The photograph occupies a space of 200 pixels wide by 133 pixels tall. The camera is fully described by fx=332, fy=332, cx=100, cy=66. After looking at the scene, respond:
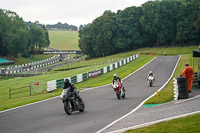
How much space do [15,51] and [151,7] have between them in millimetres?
49356

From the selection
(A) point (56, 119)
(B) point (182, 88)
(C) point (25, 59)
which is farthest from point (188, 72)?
(C) point (25, 59)

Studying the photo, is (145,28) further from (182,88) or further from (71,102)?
(71,102)

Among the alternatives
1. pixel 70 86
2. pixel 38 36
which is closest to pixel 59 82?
pixel 70 86

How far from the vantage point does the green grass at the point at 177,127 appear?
962 centimetres

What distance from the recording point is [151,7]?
109562 millimetres

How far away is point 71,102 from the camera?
51.1 ft

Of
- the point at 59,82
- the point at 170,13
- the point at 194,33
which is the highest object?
the point at 170,13

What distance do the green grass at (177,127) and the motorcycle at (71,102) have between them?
5.51 metres

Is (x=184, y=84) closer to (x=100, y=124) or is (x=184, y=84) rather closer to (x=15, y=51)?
(x=100, y=124)

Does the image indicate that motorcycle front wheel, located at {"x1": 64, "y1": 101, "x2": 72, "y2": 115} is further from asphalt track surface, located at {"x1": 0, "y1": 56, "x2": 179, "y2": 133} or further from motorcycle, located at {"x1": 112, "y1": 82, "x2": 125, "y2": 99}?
motorcycle, located at {"x1": 112, "y1": 82, "x2": 125, "y2": 99}

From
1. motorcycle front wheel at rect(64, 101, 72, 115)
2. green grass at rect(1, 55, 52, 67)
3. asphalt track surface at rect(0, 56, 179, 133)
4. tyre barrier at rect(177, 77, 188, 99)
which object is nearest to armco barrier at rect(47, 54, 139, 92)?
asphalt track surface at rect(0, 56, 179, 133)

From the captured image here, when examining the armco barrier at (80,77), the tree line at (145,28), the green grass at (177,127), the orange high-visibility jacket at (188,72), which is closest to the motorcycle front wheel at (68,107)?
the green grass at (177,127)

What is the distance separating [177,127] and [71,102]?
6.67 metres

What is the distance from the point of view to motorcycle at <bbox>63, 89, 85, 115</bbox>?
596 inches
